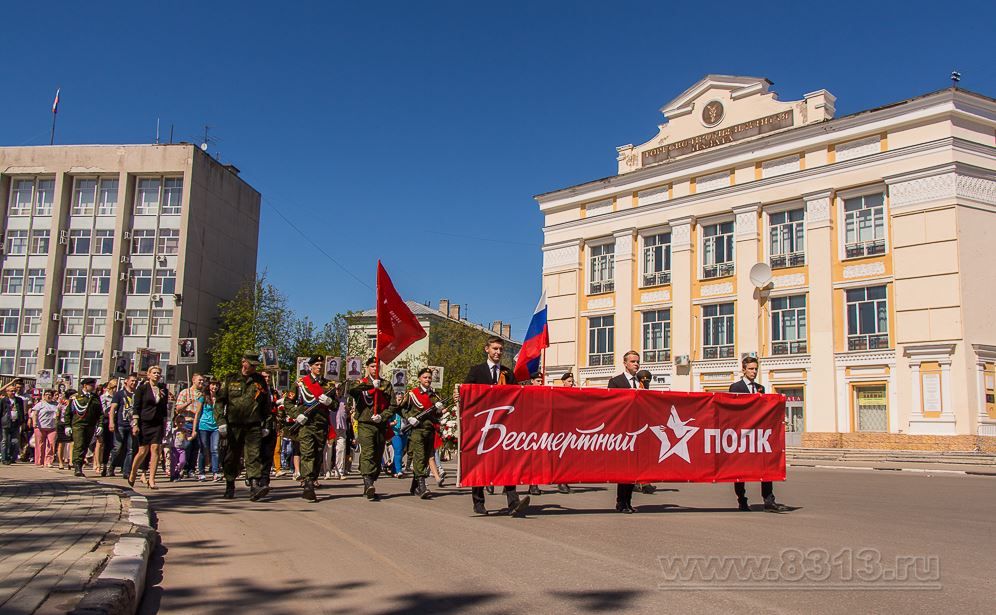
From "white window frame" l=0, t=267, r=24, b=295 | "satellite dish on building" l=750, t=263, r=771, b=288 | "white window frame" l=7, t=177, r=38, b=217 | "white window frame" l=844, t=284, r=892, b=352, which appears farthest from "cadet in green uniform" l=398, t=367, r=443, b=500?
"white window frame" l=7, t=177, r=38, b=217

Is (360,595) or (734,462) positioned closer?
(360,595)

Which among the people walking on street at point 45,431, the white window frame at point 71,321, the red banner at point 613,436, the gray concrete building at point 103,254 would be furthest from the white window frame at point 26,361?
the red banner at point 613,436

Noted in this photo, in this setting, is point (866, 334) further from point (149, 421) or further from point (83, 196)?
point (83, 196)

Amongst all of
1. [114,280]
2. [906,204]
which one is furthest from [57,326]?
[906,204]

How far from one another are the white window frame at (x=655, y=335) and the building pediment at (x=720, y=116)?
8535 mm

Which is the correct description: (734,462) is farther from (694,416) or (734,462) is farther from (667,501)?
(667,501)

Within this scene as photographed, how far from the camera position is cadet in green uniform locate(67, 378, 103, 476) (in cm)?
1683

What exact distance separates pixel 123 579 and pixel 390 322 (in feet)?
27.9

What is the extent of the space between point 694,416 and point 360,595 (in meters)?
7.08

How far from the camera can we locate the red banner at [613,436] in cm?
1056

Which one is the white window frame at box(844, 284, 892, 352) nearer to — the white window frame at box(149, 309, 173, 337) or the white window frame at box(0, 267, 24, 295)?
the white window frame at box(149, 309, 173, 337)

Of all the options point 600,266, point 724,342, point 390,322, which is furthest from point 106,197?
point 390,322

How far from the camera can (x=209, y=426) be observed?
646 inches

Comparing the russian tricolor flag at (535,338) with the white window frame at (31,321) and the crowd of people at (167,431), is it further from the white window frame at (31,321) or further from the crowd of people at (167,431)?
the white window frame at (31,321)
